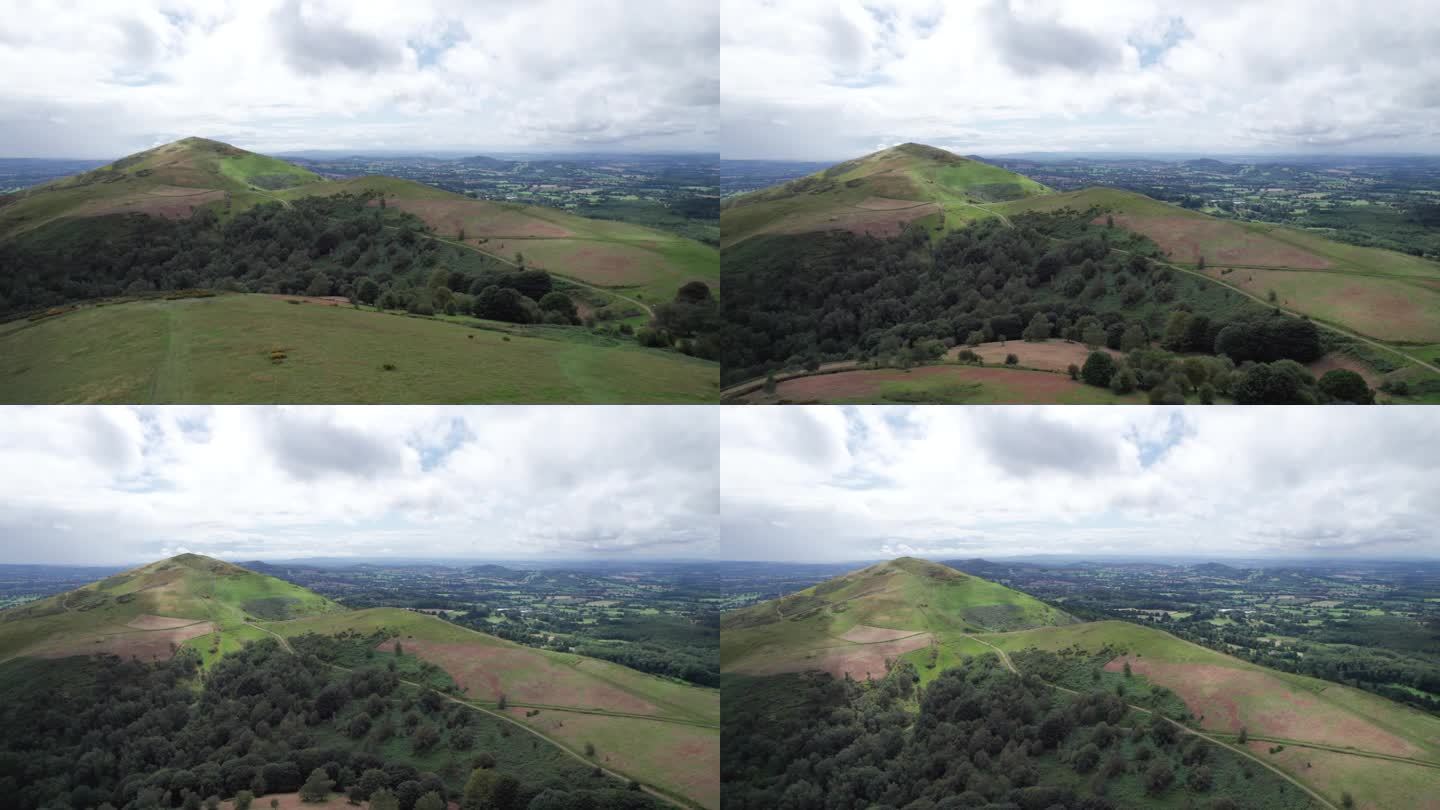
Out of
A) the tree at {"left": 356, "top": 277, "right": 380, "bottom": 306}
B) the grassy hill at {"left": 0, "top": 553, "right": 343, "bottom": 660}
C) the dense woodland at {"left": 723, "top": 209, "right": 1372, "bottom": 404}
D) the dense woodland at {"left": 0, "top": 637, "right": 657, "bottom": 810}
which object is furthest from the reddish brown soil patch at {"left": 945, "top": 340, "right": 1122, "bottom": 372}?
the grassy hill at {"left": 0, "top": 553, "right": 343, "bottom": 660}

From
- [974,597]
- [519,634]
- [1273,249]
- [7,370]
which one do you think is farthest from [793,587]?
[7,370]

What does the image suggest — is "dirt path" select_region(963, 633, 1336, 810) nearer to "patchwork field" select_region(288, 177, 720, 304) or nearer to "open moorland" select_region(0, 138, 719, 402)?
"open moorland" select_region(0, 138, 719, 402)

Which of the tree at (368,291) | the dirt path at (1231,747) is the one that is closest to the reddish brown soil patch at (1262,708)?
the dirt path at (1231,747)

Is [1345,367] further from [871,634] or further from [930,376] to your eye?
[871,634]

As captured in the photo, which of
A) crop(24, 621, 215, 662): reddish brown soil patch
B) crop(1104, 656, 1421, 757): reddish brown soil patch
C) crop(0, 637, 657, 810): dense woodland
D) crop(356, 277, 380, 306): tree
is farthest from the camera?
crop(356, 277, 380, 306): tree

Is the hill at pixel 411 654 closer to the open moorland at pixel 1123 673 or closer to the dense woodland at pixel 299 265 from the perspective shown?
the open moorland at pixel 1123 673

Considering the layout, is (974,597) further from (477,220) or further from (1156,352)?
(477,220)

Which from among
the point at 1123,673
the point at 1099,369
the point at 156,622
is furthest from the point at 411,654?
the point at 1099,369
